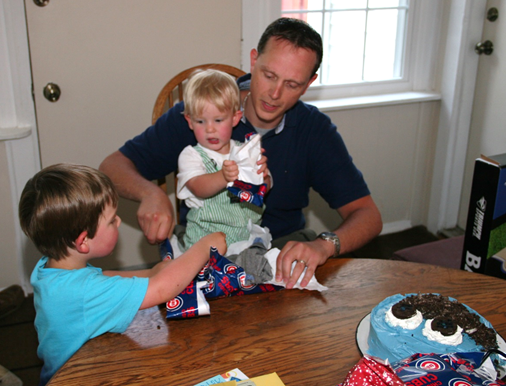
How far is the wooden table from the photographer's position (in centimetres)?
98

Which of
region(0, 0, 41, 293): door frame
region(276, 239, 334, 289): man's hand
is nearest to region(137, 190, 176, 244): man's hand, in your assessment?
region(276, 239, 334, 289): man's hand

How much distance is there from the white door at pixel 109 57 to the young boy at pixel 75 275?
4.50 feet

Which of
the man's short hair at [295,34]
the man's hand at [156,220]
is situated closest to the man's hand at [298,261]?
the man's hand at [156,220]

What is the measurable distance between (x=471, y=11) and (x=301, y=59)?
1.71 metres

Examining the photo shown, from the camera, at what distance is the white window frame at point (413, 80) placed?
297cm

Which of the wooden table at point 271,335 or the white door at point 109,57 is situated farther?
the white door at point 109,57

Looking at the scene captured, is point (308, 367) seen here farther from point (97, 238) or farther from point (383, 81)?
point (383, 81)

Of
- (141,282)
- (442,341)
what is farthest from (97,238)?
(442,341)

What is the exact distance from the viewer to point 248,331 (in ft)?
3.59

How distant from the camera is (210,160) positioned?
158 cm

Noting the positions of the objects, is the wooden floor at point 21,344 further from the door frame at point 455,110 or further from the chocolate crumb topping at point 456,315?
the door frame at point 455,110

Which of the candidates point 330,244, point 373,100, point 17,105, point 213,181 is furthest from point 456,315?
point 373,100

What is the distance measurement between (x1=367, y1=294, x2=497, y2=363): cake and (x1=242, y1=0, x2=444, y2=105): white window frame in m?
1.94

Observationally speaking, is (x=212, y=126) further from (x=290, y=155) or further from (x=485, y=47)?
(x=485, y=47)
